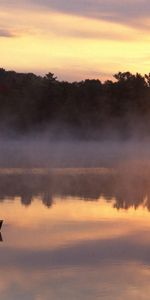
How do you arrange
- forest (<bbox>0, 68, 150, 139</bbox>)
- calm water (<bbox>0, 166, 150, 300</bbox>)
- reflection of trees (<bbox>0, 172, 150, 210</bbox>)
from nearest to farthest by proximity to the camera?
1. calm water (<bbox>0, 166, 150, 300</bbox>)
2. reflection of trees (<bbox>0, 172, 150, 210</bbox>)
3. forest (<bbox>0, 68, 150, 139</bbox>)

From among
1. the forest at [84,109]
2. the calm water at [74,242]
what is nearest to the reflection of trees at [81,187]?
the calm water at [74,242]

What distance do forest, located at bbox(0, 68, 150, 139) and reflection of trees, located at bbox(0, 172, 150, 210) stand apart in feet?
149

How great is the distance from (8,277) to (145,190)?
39.0ft

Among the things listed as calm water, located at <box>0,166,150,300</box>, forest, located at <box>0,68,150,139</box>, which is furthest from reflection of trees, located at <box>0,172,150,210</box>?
forest, located at <box>0,68,150,139</box>

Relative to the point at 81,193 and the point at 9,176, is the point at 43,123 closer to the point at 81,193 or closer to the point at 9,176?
the point at 9,176

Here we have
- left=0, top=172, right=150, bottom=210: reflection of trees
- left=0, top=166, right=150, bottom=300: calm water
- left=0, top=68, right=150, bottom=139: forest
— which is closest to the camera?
left=0, top=166, right=150, bottom=300: calm water

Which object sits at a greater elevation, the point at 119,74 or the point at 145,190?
the point at 119,74

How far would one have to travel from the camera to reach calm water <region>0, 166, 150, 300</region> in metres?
9.52

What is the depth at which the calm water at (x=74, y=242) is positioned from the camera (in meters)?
9.52

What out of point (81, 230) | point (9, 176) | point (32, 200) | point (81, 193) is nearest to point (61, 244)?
point (81, 230)

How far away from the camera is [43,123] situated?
74875 mm

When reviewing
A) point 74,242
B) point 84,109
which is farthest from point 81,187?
point 84,109

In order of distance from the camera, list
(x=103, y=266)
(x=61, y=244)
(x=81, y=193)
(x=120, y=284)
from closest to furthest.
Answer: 1. (x=120, y=284)
2. (x=103, y=266)
3. (x=61, y=244)
4. (x=81, y=193)

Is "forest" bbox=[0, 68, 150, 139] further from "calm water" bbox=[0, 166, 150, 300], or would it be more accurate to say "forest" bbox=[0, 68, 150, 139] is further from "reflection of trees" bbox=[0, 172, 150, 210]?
"calm water" bbox=[0, 166, 150, 300]
